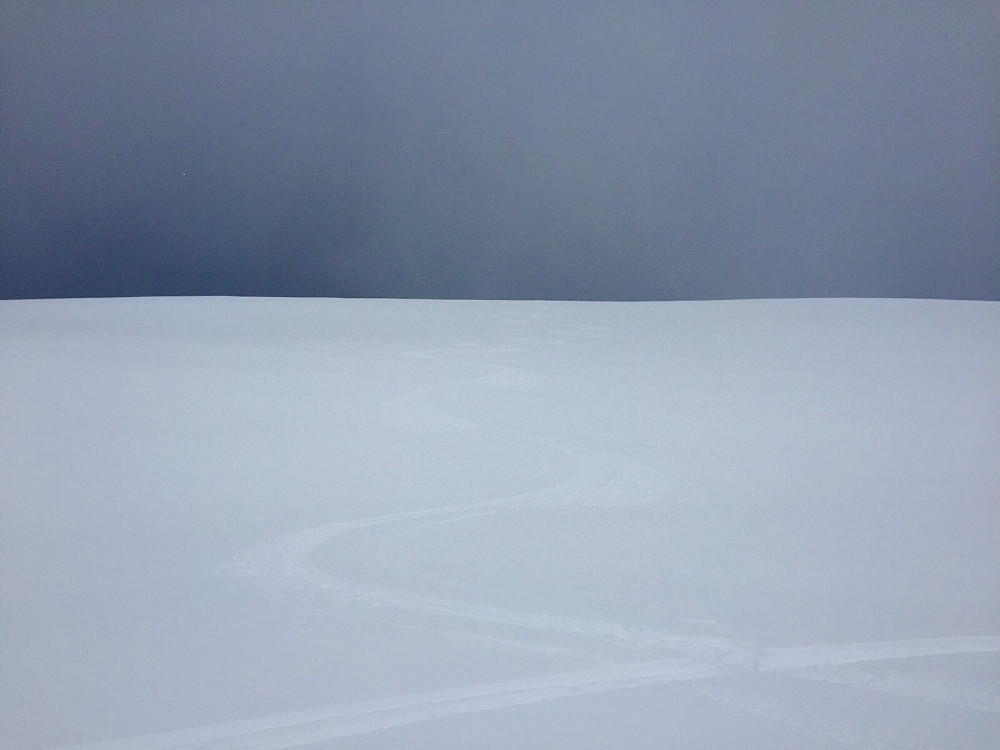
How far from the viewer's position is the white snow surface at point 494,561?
0.99 metres

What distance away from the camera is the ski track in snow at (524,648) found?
946 mm

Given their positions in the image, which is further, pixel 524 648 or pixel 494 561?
pixel 494 561

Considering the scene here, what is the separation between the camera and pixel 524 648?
1124 millimetres

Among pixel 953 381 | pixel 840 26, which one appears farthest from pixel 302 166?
pixel 953 381

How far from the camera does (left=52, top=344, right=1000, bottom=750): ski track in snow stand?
95 centimetres

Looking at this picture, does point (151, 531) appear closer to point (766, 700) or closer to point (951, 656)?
point (766, 700)

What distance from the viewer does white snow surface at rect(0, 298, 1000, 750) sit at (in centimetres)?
99

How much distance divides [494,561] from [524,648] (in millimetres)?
294

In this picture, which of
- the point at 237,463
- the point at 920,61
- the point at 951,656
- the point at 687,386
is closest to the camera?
the point at 951,656

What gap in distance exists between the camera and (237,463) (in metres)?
2.01

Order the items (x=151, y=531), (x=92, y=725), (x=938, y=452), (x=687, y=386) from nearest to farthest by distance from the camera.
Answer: (x=92, y=725) < (x=151, y=531) < (x=938, y=452) < (x=687, y=386)

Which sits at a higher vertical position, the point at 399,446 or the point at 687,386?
the point at 687,386

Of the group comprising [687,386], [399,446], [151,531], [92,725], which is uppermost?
[687,386]

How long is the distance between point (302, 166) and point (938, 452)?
15.5 feet
